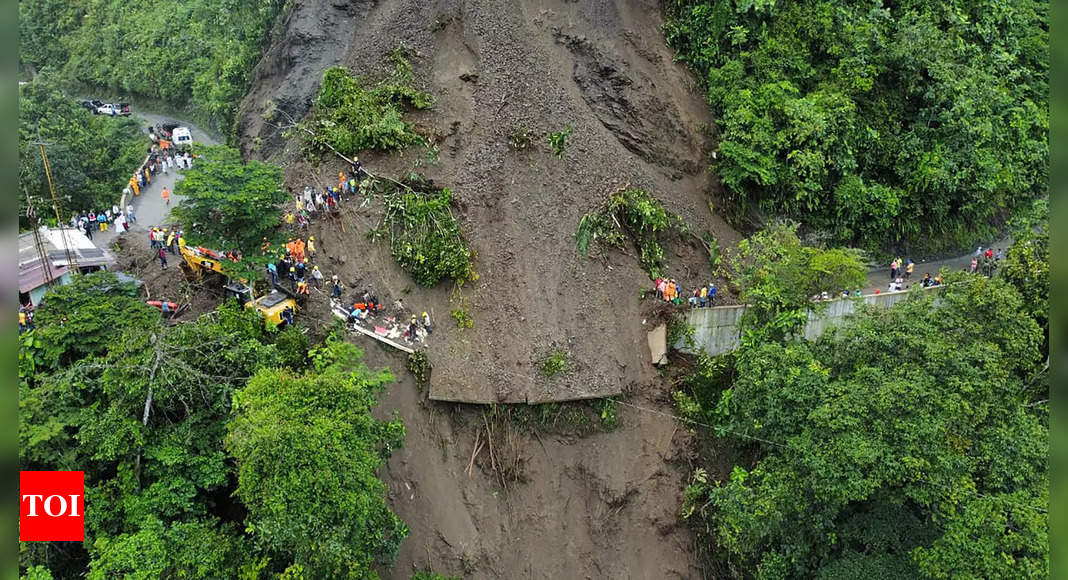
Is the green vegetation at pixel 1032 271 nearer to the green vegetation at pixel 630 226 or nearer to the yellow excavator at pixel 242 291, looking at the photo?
the green vegetation at pixel 630 226

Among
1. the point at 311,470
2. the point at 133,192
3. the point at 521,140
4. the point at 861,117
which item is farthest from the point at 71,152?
the point at 861,117

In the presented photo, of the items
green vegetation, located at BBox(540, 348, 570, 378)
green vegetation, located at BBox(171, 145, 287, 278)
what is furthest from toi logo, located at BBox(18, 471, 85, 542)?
green vegetation, located at BBox(540, 348, 570, 378)

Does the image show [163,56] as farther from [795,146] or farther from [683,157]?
[795,146]

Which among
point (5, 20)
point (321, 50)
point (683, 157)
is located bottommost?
point (683, 157)

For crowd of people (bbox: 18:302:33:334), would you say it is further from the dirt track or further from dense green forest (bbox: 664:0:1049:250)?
dense green forest (bbox: 664:0:1049:250)

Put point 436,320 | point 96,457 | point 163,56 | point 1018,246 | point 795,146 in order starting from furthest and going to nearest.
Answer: point 163,56, point 795,146, point 436,320, point 1018,246, point 96,457

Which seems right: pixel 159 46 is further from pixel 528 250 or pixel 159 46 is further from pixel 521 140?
pixel 528 250

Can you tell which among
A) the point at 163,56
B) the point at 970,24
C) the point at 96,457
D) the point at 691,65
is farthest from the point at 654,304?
the point at 163,56

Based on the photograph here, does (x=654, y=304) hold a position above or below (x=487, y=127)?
below
